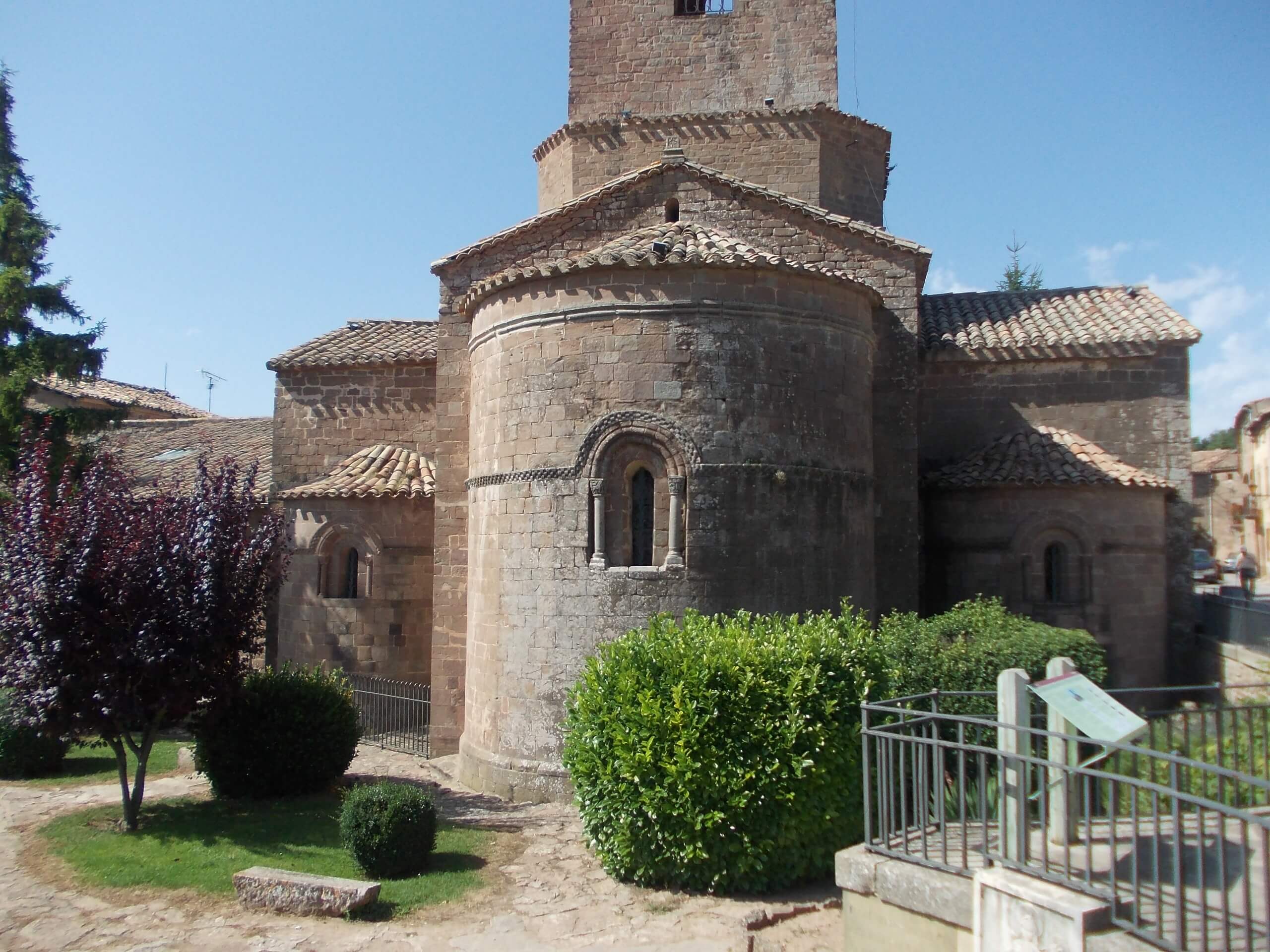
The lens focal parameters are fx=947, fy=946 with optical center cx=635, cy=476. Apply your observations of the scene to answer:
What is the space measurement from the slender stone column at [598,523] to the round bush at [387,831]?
326 centimetres

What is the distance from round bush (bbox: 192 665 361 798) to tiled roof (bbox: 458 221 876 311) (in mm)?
5752

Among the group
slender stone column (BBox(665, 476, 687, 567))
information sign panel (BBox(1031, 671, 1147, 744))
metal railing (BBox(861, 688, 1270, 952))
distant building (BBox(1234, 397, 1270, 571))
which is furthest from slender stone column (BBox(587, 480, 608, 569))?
distant building (BBox(1234, 397, 1270, 571))

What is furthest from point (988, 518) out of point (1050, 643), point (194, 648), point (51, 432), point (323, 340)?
point (51, 432)

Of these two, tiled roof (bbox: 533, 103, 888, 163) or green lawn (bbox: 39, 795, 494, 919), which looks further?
tiled roof (bbox: 533, 103, 888, 163)

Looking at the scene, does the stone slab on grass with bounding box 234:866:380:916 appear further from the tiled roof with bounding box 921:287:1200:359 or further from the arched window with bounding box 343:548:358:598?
the tiled roof with bounding box 921:287:1200:359

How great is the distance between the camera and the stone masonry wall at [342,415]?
1705cm

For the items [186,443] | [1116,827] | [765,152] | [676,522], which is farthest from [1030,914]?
[186,443]

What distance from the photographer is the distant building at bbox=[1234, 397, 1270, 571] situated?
104 ft

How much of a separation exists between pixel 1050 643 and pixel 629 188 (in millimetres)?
8213

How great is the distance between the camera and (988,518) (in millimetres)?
14008

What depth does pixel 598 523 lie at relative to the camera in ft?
36.4

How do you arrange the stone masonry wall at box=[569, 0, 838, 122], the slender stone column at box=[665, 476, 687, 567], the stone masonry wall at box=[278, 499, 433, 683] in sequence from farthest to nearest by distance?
the stone masonry wall at box=[569, 0, 838, 122] < the stone masonry wall at box=[278, 499, 433, 683] < the slender stone column at box=[665, 476, 687, 567]

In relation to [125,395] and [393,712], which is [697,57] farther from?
[125,395]

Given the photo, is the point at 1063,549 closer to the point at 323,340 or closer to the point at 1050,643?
the point at 1050,643
